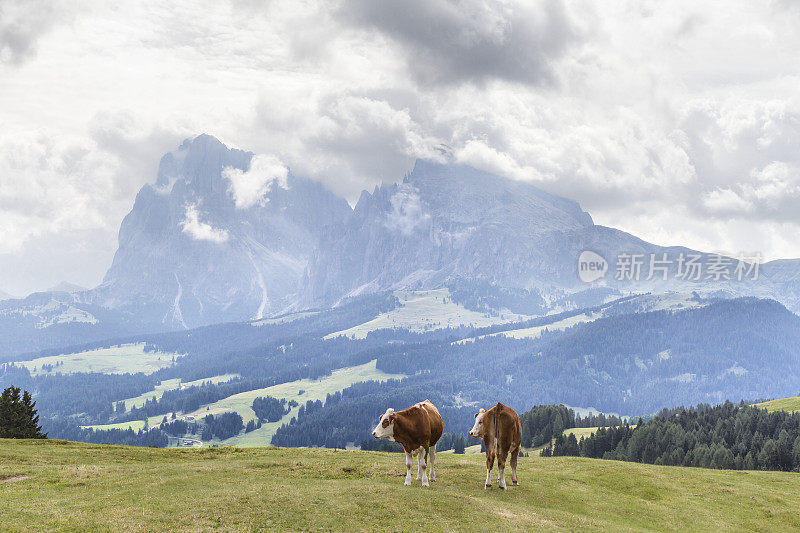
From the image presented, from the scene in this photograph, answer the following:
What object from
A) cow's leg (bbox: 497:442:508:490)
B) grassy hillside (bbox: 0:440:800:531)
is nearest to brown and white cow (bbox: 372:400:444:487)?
grassy hillside (bbox: 0:440:800:531)

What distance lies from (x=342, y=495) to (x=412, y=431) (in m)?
6.99

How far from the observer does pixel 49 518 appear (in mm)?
28359

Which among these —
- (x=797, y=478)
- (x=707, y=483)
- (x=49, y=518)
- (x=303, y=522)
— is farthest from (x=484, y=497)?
(x=797, y=478)

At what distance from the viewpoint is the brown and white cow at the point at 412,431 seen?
38094 millimetres

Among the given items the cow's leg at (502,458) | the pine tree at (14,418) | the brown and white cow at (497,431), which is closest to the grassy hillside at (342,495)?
the cow's leg at (502,458)

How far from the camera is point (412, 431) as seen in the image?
126 ft

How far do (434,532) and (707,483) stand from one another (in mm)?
39328

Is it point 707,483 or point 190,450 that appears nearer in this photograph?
Answer: point 707,483

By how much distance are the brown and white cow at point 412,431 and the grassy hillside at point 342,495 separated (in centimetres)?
217

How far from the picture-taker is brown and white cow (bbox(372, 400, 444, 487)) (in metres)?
38.1

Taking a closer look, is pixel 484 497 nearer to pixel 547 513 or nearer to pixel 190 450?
pixel 547 513

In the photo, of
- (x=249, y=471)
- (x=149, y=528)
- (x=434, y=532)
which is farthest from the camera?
(x=249, y=471)

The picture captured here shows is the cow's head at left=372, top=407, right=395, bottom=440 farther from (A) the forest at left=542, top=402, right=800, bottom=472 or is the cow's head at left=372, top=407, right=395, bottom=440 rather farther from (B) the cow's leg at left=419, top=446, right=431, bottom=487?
(A) the forest at left=542, top=402, right=800, bottom=472

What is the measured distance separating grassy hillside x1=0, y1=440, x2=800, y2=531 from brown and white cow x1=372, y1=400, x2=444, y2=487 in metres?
2.17
